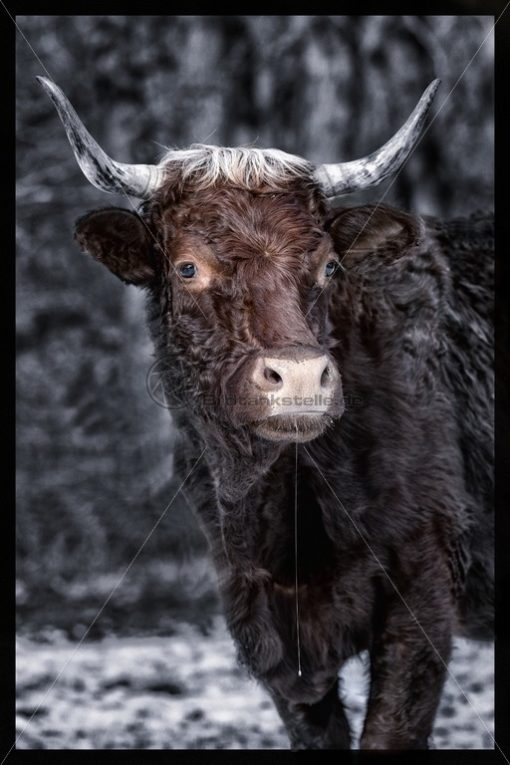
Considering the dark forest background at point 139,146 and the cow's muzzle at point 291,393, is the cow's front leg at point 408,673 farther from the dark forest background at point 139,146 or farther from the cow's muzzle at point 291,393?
the cow's muzzle at point 291,393

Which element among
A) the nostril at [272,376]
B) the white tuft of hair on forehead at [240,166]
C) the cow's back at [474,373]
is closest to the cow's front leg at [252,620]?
the cow's back at [474,373]

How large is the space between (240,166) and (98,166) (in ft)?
1.73

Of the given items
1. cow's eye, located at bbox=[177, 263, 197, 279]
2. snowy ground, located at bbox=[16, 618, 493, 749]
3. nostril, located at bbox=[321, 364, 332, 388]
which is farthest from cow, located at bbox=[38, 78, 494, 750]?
nostril, located at bbox=[321, 364, 332, 388]

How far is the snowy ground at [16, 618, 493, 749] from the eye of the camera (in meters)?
3.13

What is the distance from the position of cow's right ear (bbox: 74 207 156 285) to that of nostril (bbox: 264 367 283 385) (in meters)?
0.68

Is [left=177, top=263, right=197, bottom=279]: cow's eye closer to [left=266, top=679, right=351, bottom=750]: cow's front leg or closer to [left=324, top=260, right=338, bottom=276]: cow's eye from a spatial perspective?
[left=324, top=260, right=338, bottom=276]: cow's eye

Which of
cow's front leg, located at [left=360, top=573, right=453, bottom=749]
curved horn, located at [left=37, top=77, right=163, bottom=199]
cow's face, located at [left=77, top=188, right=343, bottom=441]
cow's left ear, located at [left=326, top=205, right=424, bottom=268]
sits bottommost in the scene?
cow's front leg, located at [left=360, top=573, right=453, bottom=749]

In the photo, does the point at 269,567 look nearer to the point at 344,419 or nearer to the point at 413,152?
the point at 344,419

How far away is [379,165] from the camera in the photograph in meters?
2.84

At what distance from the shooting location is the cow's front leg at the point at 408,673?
10.0 feet

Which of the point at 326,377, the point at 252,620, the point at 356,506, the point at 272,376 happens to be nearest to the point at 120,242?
the point at 272,376

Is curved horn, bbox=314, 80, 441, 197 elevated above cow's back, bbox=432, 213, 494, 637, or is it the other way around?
curved horn, bbox=314, 80, 441, 197

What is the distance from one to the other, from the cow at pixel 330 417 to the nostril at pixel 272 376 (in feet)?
0.56

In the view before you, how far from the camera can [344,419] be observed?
10.2 feet
